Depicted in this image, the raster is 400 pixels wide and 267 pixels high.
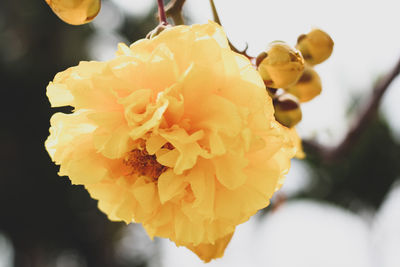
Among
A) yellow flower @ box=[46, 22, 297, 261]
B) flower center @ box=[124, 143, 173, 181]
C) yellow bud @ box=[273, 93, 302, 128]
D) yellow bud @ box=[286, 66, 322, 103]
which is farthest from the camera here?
yellow bud @ box=[286, 66, 322, 103]

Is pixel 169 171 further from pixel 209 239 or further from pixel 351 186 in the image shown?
pixel 351 186

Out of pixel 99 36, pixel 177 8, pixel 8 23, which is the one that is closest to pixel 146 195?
pixel 177 8

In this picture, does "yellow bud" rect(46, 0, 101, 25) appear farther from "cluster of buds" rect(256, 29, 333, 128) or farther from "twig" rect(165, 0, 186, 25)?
"cluster of buds" rect(256, 29, 333, 128)

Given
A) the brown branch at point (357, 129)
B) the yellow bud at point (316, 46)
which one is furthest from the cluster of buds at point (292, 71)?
the brown branch at point (357, 129)

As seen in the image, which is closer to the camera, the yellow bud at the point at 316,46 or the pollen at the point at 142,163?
the pollen at the point at 142,163

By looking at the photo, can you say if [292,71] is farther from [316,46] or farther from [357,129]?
[357,129]

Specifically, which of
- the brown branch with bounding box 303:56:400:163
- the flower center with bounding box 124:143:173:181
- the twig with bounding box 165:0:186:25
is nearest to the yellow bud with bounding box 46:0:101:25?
the twig with bounding box 165:0:186:25

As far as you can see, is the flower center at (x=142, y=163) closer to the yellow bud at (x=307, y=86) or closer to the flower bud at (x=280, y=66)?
the flower bud at (x=280, y=66)

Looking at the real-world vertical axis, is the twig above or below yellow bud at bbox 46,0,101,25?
below
